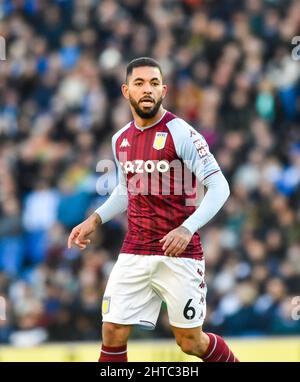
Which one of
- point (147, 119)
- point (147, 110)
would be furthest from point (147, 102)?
point (147, 119)

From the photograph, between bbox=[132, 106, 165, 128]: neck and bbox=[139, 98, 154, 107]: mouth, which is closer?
bbox=[139, 98, 154, 107]: mouth

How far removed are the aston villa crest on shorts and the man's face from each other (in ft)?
0.52

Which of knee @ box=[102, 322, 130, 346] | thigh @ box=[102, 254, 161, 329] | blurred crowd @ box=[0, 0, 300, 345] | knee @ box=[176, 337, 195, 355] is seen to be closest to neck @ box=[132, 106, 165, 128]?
thigh @ box=[102, 254, 161, 329]

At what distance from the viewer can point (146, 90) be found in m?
8.16

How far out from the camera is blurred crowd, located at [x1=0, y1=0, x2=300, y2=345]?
13.3 m

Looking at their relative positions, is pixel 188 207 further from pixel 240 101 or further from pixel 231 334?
pixel 240 101

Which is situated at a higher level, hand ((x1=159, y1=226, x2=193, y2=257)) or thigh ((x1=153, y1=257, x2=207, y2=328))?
hand ((x1=159, y1=226, x2=193, y2=257))

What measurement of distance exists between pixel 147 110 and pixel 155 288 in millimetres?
1285

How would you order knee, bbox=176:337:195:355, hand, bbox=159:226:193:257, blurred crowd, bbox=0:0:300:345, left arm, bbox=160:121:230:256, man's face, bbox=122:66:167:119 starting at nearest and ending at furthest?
hand, bbox=159:226:193:257
left arm, bbox=160:121:230:256
man's face, bbox=122:66:167:119
knee, bbox=176:337:195:355
blurred crowd, bbox=0:0:300:345

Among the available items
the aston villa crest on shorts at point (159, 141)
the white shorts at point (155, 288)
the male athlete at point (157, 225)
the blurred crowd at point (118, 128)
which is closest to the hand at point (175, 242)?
the male athlete at point (157, 225)

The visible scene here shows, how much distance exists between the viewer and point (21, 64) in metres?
16.2

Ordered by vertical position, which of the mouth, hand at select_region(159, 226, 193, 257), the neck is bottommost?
hand at select_region(159, 226, 193, 257)

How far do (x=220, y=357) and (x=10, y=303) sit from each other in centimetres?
545

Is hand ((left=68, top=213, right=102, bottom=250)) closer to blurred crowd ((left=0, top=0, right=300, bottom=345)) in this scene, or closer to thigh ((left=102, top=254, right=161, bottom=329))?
thigh ((left=102, top=254, right=161, bottom=329))
